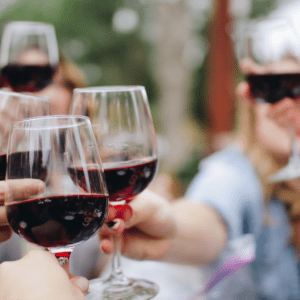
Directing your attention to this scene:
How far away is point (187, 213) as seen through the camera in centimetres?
122

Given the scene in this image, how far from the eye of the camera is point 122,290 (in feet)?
2.36

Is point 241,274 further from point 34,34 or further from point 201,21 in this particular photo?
point 201,21

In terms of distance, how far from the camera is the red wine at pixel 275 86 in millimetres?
1024

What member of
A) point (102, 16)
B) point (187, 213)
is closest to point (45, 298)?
point (187, 213)

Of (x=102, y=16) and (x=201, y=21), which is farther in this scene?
(x=102, y=16)

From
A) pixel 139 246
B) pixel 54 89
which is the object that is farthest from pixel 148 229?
pixel 54 89

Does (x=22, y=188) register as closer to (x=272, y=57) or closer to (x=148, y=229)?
(x=148, y=229)

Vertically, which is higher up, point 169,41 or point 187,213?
point 169,41

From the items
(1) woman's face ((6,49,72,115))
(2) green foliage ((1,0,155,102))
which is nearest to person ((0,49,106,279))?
(1) woman's face ((6,49,72,115))

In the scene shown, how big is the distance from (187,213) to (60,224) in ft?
2.35

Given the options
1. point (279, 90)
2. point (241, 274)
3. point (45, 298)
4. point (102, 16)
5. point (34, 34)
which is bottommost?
point (241, 274)

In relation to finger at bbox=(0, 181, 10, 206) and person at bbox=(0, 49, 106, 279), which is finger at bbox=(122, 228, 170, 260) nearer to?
person at bbox=(0, 49, 106, 279)

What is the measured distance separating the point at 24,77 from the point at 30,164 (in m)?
0.58

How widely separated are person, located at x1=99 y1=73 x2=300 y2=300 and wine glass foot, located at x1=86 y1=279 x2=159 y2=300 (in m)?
0.07
